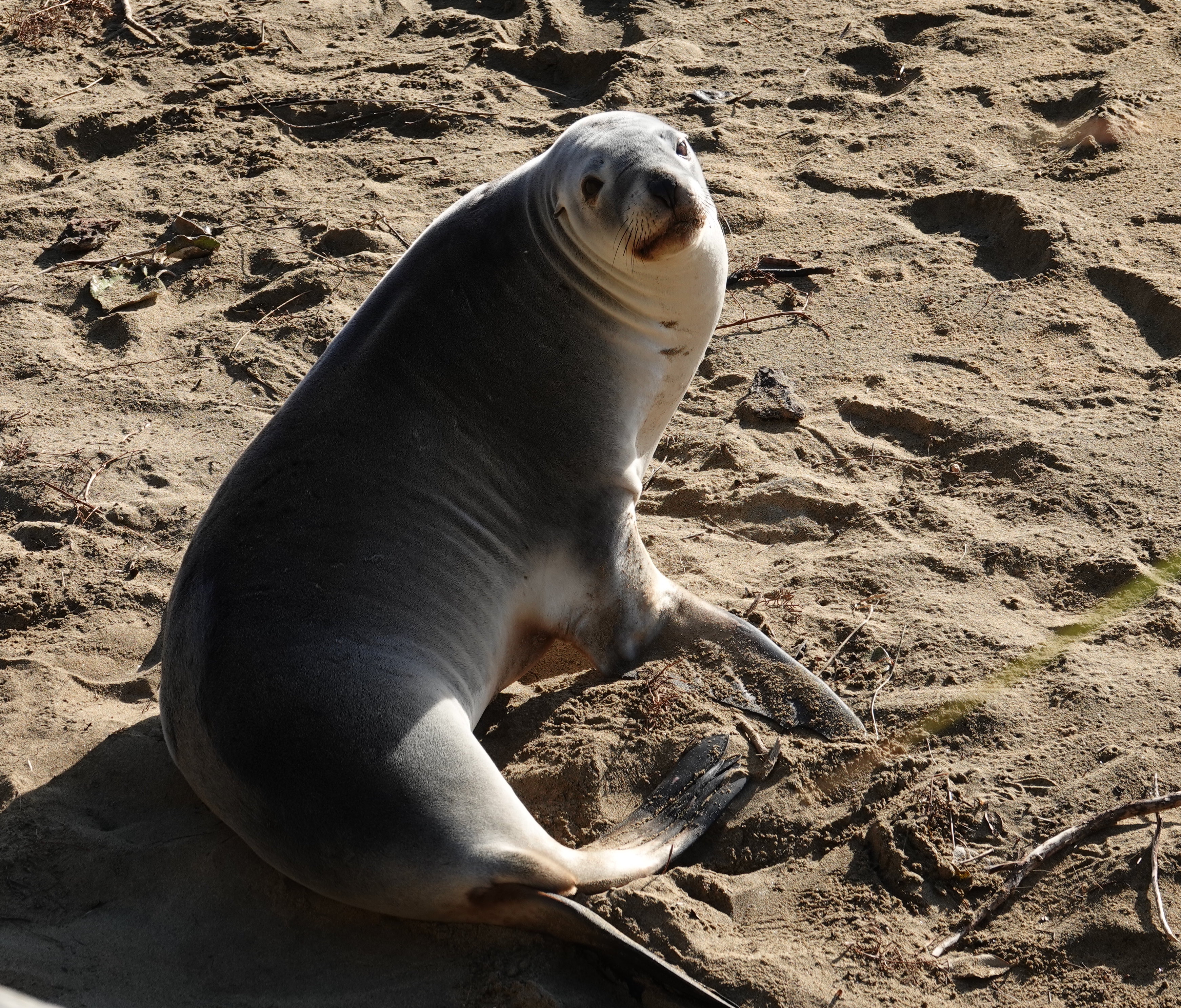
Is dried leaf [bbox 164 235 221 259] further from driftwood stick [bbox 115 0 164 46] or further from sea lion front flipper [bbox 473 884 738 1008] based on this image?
sea lion front flipper [bbox 473 884 738 1008]

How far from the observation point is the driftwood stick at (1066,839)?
2.81 m

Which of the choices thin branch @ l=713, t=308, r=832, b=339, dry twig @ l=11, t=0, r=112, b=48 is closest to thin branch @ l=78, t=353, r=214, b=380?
thin branch @ l=713, t=308, r=832, b=339

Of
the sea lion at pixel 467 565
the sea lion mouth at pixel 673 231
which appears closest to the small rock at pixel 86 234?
the sea lion at pixel 467 565

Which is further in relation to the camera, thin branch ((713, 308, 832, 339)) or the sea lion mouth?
thin branch ((713, 308, 832, 339))

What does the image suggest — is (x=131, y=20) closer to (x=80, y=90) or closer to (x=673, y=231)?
(x=80, y=90)

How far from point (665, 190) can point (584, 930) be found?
6.35ft

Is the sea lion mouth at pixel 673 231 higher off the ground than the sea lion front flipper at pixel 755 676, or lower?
higher

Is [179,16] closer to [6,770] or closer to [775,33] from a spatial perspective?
[775,33]

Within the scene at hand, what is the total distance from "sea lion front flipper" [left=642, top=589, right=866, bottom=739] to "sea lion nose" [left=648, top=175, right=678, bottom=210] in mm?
1122

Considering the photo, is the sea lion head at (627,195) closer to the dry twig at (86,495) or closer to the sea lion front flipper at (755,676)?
the sea lion front flipper at (755,676)

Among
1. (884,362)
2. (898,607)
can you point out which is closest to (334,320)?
(884,362)

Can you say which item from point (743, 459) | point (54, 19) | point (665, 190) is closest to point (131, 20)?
point (54, 19)

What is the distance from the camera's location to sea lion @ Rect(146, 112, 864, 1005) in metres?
2.81

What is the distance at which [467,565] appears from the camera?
340 centimetres
